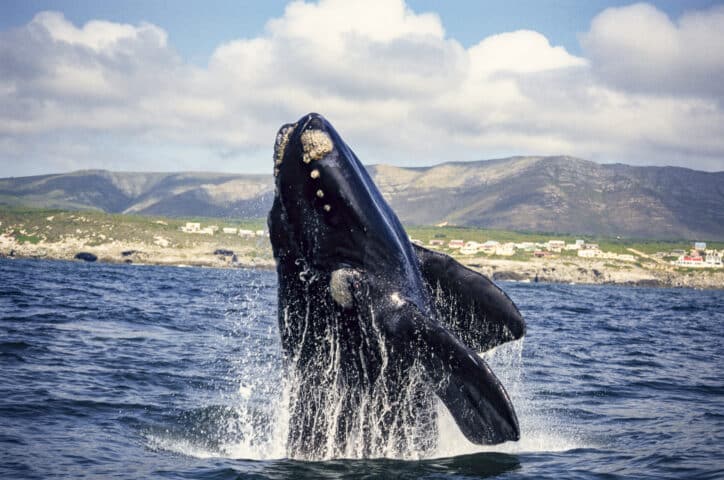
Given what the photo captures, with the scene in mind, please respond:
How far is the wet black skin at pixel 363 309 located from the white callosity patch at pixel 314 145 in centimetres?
4

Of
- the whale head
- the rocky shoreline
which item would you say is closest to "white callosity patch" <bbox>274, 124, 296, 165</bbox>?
the whale head

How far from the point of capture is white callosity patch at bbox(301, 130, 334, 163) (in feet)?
20.0

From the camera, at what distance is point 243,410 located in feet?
36.0

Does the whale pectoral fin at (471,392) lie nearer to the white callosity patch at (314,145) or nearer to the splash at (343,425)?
the splash at (343,425)

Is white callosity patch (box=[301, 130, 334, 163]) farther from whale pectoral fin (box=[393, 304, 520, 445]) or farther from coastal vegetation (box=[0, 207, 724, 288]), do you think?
coastal vegetation (box=[0, 207, 724, 288])

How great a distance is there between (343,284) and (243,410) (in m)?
5.49

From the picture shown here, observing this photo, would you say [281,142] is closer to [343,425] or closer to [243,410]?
[343,425]

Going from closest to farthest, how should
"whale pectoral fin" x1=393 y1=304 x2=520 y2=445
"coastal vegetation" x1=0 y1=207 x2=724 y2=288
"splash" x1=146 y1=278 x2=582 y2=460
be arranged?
"whale pectoral fin" x1=393 y1=304 x2=520 y2=445
"splash" x1=146 y1=278 x2=582 y2=460
"coastal vegetation" x1=0 y1=207 x2=724 y2=288

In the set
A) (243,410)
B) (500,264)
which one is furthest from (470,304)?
(500,264)

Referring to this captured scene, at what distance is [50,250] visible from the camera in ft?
420

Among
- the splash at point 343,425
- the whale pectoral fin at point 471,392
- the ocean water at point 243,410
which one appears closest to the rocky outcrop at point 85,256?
the ocean water at point 243,410

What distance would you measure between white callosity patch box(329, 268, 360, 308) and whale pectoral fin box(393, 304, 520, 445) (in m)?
0.86

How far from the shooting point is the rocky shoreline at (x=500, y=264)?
130375 millimetres

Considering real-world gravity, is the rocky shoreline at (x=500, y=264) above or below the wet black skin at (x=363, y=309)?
below
